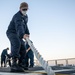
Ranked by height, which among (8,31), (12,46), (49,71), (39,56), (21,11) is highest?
(21,11)

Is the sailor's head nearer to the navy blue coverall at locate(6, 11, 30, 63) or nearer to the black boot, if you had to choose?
the navy blue coverall at locate(6, 11, 30, 63)

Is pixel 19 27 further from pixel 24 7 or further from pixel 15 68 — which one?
pixel 15 68

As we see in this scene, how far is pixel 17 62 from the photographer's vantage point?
4629 millimetres

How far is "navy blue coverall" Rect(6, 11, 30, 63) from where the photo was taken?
4.29 m

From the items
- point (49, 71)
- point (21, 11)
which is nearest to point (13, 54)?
point (21, 11)

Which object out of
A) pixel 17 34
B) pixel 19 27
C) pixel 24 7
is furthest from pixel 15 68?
pixel 24 7

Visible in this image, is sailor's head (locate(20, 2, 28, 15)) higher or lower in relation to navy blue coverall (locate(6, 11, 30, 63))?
higher

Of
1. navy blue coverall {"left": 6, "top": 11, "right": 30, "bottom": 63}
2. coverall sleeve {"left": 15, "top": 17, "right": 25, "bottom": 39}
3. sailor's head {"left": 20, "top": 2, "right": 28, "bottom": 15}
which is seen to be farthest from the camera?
sailor's head {"left": 20, "top": 2, "right": 28, "bottom": 15}

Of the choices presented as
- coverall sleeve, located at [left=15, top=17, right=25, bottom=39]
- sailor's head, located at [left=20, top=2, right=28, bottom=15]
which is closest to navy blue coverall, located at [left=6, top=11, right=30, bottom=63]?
coverall sleeve, located at [left=15, top=17, right=25, bottom=39]

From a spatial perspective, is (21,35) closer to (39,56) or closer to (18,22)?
(18,22)

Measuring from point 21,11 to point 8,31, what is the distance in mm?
615

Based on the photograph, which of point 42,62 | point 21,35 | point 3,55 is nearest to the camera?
point 42,62

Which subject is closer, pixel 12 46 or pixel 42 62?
pixel 42 62

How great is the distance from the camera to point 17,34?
446cm
